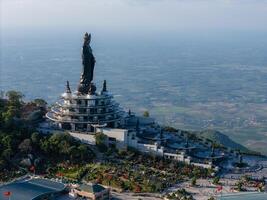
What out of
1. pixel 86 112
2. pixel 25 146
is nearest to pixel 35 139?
pixel 25 146

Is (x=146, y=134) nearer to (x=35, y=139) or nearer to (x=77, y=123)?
(x=77, y=123)

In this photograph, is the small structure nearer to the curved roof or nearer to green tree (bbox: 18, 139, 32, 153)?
the curved roof

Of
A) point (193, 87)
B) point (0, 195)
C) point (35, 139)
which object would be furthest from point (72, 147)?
point (193, 87)

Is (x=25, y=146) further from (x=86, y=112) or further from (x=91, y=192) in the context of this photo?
(x=91, y=192)

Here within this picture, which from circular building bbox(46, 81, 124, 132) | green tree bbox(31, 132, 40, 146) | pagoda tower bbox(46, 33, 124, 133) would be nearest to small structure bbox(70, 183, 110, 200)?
green tree bbox(31, 132, 40, 146)

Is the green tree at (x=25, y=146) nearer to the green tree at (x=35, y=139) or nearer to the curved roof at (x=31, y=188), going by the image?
the green tree at (x=35, y=139)

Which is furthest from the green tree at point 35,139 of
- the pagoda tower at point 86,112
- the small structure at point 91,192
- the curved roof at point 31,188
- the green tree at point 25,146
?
the small structure at point 91,192
